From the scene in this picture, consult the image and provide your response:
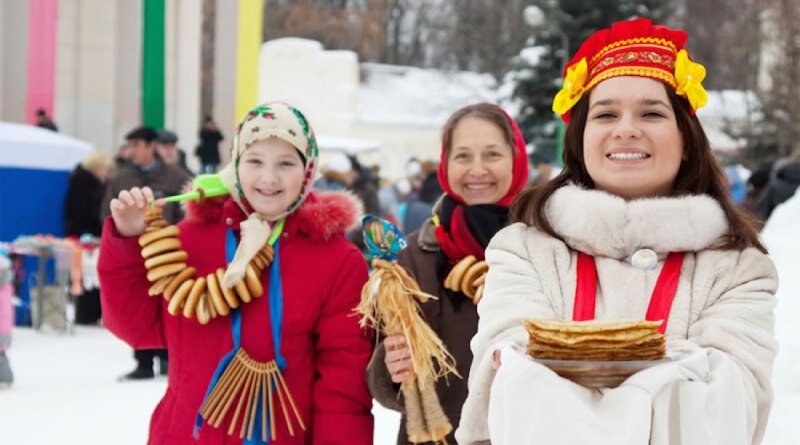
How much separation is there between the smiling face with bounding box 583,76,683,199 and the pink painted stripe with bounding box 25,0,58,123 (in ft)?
54.9

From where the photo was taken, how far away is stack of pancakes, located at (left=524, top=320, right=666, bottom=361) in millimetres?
2004

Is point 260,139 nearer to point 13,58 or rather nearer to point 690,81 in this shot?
point 690,81

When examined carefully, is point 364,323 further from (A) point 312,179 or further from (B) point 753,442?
(B) point 753,442

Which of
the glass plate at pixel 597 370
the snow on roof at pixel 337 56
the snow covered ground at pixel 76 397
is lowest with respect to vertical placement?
the snow covered ground at pixel 76 397

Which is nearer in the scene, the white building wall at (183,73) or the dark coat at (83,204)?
the dark coat at (83,204)

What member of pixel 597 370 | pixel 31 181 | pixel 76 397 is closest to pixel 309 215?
pixel 597 370

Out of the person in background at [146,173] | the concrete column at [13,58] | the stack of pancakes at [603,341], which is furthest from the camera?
the concrete column at [13,58]

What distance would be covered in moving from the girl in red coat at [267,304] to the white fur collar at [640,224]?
1.22 m

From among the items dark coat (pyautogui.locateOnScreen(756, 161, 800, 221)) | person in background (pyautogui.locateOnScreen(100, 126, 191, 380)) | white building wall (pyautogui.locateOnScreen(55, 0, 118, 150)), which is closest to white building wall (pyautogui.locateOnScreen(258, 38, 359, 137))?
white building wall (pyautogui.locateOnScreen(55, 0, 118, 150))

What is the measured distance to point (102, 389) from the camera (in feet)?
28.3

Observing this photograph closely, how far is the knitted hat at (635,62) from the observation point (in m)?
2.46

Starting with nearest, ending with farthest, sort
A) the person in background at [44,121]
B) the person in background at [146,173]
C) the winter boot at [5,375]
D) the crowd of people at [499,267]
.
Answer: the crowd of people at [499,267] → the winter boot at [5,375] → the person in background at [146,173] → the person in background at [44,121]

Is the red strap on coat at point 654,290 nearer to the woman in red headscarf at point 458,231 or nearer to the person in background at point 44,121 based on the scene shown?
the woman in red headscarf at point 458,231

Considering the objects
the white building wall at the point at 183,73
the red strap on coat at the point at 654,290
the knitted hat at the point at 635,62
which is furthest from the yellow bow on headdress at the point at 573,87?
the white building wall at the point at 183,73
